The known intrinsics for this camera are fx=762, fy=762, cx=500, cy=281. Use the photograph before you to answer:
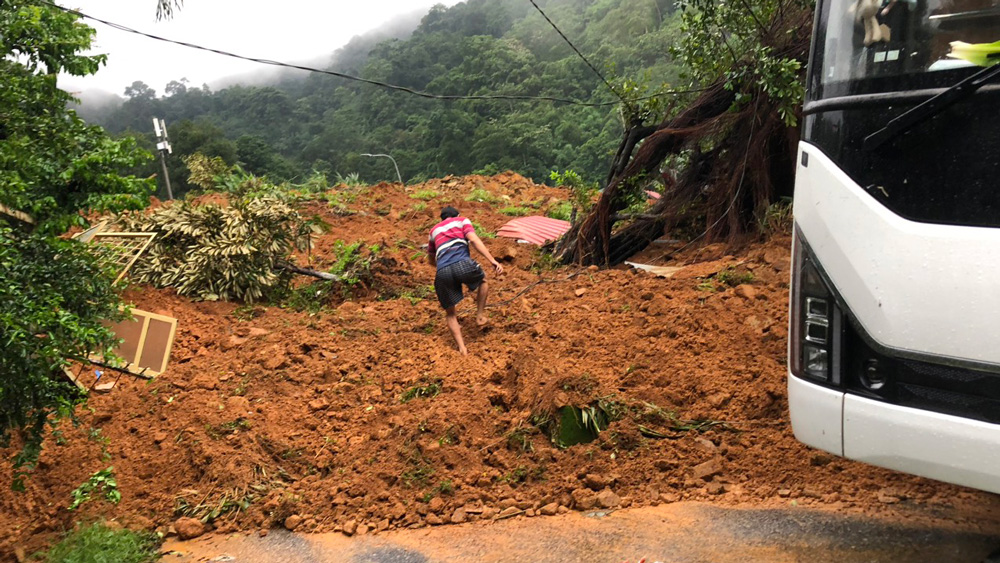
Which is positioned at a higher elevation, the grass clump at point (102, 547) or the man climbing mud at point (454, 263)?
the man climbing mud at point (454, 263)

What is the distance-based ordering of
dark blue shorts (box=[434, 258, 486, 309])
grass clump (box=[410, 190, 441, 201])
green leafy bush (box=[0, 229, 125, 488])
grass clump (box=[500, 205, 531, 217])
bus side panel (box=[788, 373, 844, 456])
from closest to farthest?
bus side panel (box=[788, 373, 844, 456])
green leafy bush (box=[0, 229, 125, 488])
dark blue shorts (box=[434, 258, 486, 309])
grass clump (box=[500, 205, 531, 217])
grass clump (box=[410, 190, 441, 201])

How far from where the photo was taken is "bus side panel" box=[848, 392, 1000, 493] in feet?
7.52

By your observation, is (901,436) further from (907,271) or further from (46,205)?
(46,205)

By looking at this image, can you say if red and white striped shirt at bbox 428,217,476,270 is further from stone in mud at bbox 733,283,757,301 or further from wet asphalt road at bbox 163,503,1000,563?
wet asphalt road at bbox 163,503,1000,563

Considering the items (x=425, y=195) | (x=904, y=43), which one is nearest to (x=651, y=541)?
(x=904, y=43)

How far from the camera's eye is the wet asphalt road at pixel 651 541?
328 centimetres

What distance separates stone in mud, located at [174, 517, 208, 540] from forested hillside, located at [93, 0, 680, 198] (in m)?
19.3

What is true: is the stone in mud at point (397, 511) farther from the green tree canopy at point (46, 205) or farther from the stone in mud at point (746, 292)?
the stone in mud at point (746, 292)

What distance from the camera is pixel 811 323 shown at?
2779mm

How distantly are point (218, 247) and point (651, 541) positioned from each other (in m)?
6.95

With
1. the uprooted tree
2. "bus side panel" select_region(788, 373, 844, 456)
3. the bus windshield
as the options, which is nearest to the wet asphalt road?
"bus side panel" select_region(788, 373, 844, 456)

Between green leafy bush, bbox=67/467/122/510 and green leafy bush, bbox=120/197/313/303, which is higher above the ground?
green leafy bush, bbox=120/197/313/303

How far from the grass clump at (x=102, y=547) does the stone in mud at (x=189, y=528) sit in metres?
0.13

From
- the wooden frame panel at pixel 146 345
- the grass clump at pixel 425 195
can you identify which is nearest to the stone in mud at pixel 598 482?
the wooden frame panel at pixel 146 345
